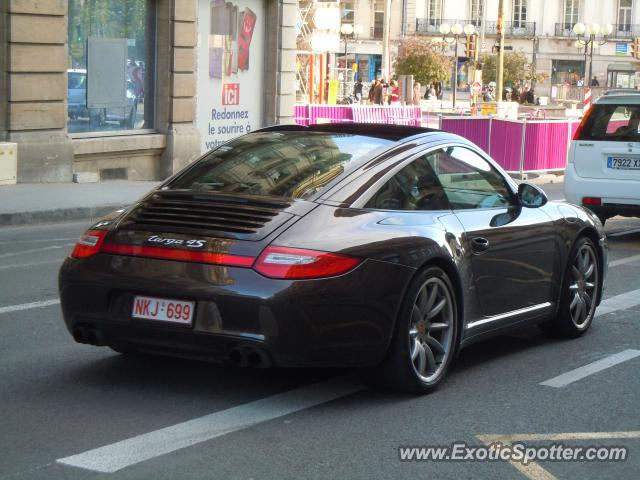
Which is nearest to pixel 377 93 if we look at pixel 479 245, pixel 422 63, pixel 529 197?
pixel 422 63

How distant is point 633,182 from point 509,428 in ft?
29.6

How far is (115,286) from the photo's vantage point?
604 centimetres

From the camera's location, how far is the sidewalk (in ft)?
51.3

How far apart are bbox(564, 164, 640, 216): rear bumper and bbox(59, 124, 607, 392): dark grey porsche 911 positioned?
7280 millimetres

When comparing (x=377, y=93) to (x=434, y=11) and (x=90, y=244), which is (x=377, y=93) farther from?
(x=434, y=11)

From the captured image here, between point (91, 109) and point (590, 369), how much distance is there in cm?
1487

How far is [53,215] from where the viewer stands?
1602 centimetres

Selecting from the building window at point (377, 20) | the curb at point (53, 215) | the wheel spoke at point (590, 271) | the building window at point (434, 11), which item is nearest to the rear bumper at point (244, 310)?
the wheel spoke at point (590, 271)

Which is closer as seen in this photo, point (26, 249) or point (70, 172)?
point (26, 249)

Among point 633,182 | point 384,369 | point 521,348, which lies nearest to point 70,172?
point 633,182

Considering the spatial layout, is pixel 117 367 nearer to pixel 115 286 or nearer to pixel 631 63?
pixel 115 286

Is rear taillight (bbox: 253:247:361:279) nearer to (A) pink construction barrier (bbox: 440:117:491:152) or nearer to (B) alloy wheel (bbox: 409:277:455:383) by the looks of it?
(B) alloy wheel (bbox: 409:277:455:383)

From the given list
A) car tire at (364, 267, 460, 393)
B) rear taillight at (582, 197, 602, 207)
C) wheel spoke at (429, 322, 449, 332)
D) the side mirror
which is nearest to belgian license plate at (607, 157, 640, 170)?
rear taillight at (582, 197, 602, 207)

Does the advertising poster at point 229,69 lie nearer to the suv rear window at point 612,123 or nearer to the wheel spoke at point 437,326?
the suv rear window at point 612,123
